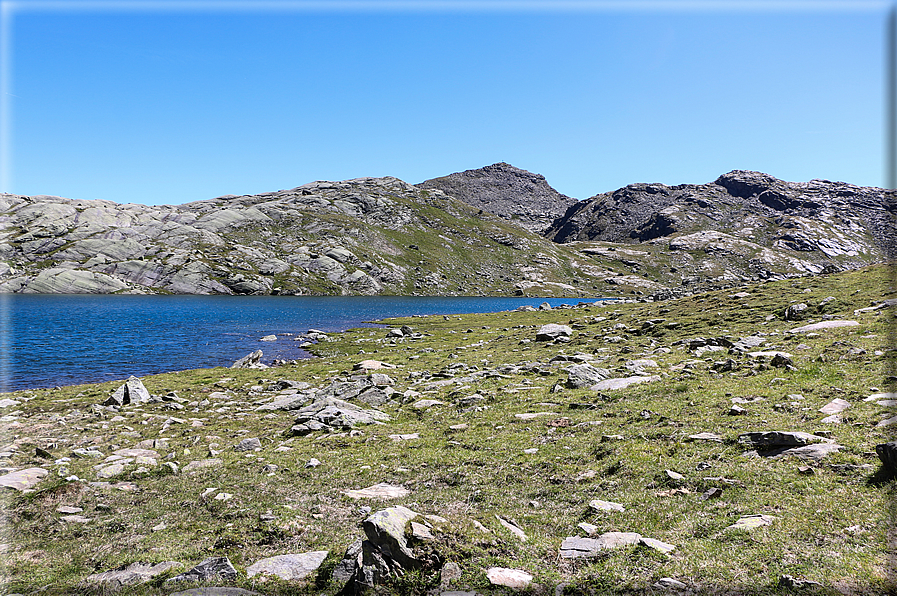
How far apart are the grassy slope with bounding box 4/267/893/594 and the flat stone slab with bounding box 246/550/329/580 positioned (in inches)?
13.5

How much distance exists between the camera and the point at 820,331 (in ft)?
98.4

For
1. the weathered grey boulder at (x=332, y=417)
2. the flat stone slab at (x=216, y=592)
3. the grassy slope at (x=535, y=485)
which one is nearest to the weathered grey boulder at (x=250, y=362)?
the grassy slope at (x=535, y=485)

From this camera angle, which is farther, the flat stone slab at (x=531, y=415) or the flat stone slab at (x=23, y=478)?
the flat stone slab at (x=531, y=415)

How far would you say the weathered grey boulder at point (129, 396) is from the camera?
2830 centimetres

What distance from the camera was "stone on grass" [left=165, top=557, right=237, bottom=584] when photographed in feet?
28.9

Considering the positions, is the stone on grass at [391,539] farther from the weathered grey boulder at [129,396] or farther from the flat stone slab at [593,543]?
the weathered grey boulder at [129,396]

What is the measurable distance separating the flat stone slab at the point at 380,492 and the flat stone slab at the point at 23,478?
11.1m

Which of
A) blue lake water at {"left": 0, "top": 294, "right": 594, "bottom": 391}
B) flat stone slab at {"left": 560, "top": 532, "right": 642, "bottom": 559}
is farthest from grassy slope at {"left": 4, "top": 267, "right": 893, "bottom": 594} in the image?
blue lake water at {"left": 0, "top": 294, "right": 594, "bottom": 391}

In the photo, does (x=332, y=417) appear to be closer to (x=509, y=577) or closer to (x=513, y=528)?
(x=513, y=528)

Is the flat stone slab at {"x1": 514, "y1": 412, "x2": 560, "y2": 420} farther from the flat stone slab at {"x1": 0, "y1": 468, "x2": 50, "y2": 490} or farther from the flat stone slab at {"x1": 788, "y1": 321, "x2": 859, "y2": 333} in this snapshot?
the flat stone slab at {"x1": 788, "y1": 321, "x2": 859, "y2": 333}

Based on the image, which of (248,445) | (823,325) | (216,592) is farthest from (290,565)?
(823,325)

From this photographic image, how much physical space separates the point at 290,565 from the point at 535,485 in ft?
24.6

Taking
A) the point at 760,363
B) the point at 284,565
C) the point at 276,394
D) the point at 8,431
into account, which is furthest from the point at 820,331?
the point at 8,431

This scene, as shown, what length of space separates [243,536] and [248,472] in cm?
575
